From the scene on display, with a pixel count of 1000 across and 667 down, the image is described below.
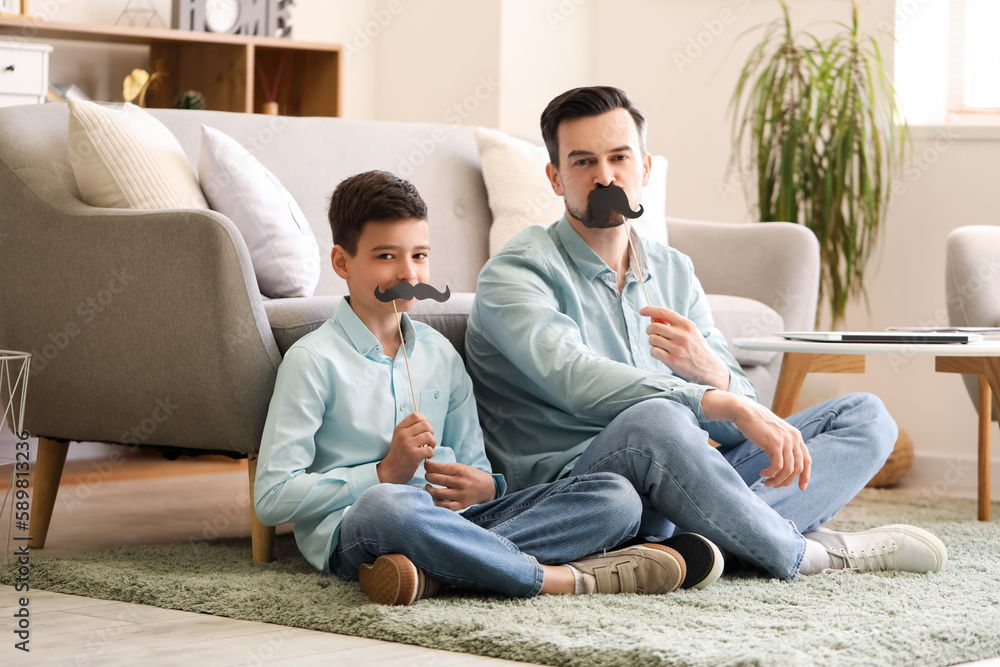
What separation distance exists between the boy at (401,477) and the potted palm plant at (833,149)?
1.90m

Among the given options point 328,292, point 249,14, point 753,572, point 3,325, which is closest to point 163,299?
point 3,325

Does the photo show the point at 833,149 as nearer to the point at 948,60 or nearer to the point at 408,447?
the point at 948,60

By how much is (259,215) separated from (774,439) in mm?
1134

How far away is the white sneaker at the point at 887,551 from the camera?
1.78 meters

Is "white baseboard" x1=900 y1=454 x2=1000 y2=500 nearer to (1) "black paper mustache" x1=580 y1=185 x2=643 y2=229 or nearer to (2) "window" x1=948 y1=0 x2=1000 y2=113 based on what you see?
(2) "window" x1=948 y1=0 x2=1000 y2=113

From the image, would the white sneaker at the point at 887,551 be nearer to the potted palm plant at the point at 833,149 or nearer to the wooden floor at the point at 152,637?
the wooden floor at the point at 152,637

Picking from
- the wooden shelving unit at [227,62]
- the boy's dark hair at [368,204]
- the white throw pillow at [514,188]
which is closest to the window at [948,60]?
the white throw pillow at [514,188]

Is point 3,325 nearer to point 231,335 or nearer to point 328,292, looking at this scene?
point 231,335

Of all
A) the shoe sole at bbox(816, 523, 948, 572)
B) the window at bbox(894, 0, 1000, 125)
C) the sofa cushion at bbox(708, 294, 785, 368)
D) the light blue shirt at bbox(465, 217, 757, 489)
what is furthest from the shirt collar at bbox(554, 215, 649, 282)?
the window at bbox(894, 0, 1000, 125)

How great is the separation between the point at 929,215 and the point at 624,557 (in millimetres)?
2293

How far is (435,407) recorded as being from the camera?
1846 mm

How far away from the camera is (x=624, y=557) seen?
163 cm

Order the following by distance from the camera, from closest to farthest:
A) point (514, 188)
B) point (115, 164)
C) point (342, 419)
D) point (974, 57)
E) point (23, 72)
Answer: point (342, 419)
point (115, 164)
point (514, 188)
point (23, 72)
point (974, 57)

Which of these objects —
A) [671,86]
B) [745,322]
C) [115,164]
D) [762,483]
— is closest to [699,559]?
[762,483]
